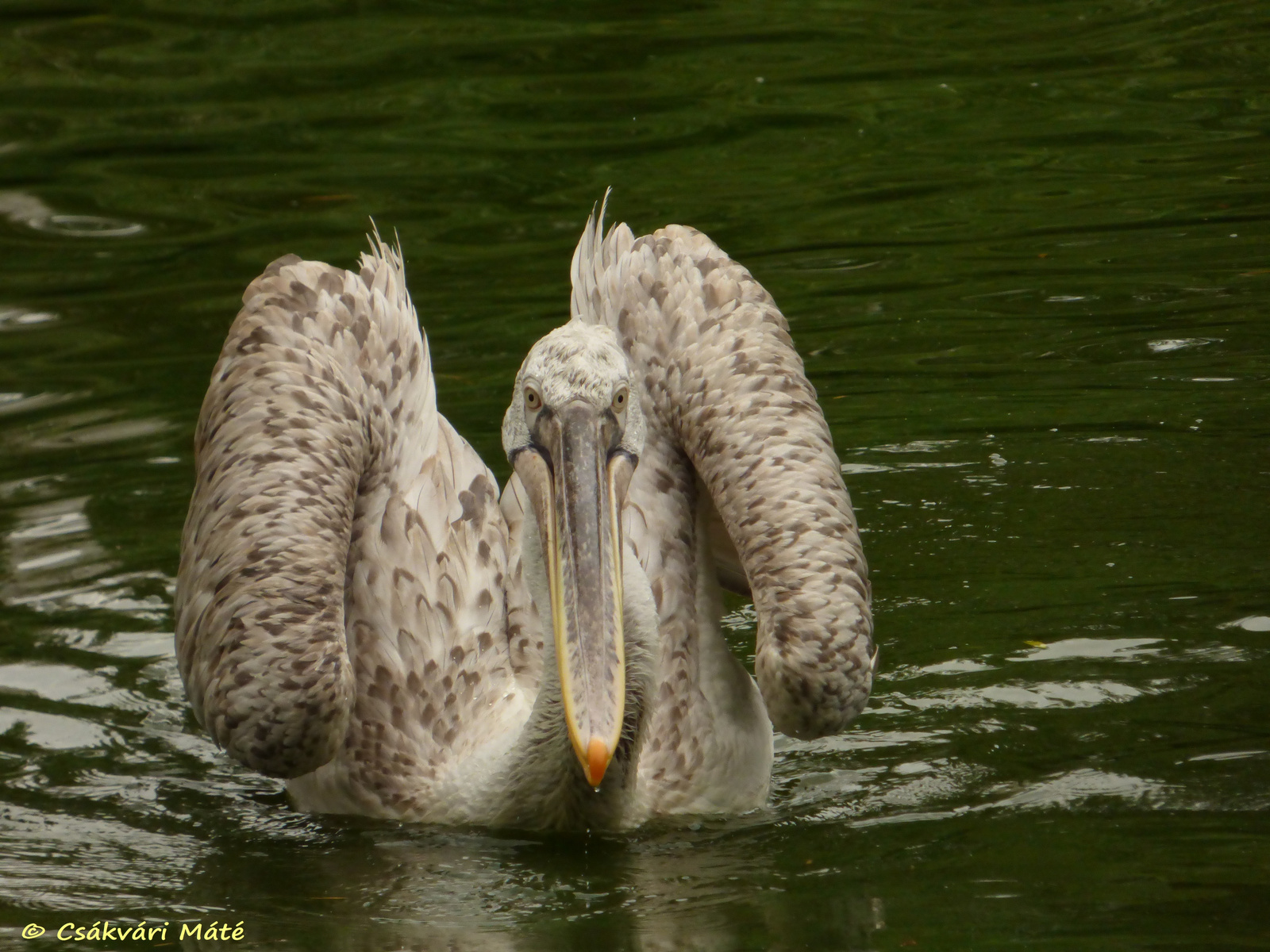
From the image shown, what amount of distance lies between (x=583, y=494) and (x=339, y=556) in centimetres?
91

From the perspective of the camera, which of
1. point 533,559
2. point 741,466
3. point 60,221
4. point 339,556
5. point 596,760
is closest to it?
point 596,760

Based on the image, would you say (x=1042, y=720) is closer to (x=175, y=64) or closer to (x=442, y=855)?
(x=442, y=855)

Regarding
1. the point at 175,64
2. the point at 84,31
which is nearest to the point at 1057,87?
the point at 175,64

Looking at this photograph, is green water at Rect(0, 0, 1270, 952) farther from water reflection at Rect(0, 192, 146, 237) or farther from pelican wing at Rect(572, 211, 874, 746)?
pelican wing at Rect(572, 211, 874, 746)

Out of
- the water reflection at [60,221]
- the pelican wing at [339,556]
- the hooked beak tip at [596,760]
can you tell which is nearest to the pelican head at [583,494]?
the hooked beak tip at [596,760]

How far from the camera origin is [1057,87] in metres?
12.2

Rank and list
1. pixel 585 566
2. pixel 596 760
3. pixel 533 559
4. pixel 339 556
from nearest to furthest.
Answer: pixel 596 760 → pixel 585 566 → pixel 533 559 → pixel 339 556

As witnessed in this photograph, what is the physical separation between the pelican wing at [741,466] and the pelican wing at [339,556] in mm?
533

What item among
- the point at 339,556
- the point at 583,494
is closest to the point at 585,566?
the point at 583,494

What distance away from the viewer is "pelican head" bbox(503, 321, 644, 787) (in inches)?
190

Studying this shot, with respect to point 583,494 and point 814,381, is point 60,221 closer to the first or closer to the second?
point 814,381

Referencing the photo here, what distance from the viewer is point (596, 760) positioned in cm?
475

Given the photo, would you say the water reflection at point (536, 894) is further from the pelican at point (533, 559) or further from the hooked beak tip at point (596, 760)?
the hooked beak tip at point (596, 760)

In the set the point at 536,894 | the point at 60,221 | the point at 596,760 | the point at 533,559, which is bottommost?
the point at 536,894
